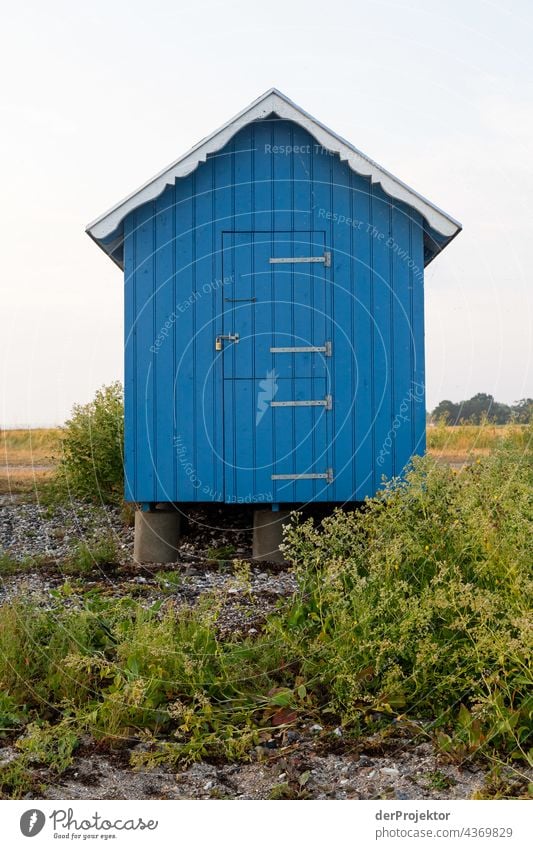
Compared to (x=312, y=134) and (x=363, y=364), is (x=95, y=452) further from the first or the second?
(x=312, y=134)

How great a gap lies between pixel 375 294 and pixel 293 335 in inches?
36.1

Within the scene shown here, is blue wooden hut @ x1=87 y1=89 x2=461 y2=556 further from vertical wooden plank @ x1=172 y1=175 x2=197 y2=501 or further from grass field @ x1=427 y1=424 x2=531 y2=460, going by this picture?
grass field @ x1=427 y1=424 x2=531 y2=460

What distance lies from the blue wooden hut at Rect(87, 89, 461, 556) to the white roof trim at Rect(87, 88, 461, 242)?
0.32 m

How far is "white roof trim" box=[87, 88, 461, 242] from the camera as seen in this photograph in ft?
27.7

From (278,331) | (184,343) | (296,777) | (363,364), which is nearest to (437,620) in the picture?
(296,777)

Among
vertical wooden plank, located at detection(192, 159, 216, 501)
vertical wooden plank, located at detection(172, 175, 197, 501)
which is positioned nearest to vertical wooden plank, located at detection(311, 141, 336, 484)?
vertical wooden plank, located at detection(192, 159, 216, 501)

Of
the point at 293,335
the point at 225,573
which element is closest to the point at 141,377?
the point at 293,335

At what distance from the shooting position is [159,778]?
442 centimetres

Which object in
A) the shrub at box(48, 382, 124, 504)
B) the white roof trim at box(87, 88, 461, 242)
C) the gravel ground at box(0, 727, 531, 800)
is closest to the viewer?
the gravel ground at box(0, 727, 531, 800)

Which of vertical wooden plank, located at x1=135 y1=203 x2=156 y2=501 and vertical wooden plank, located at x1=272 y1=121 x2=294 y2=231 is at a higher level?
vertical wooden plank, located at x1=272 y1=121 x2=294 y2=231

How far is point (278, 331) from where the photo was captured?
29.2ft

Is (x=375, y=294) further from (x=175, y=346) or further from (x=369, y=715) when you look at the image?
(x=369, y=715)

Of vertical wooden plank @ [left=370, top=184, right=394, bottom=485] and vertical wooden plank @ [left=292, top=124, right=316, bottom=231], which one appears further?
vertical wooden plank @ [left=370, top=184, right=394, bottom=485]

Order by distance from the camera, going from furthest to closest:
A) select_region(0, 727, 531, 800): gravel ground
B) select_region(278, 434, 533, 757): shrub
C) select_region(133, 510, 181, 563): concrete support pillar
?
1. select_region(133, 510, 181, 563): concrete support pillar
2. select_region(278, 434, 533, 757): shrub
3. select_region(0, 727, 531, 800): gravel ground
